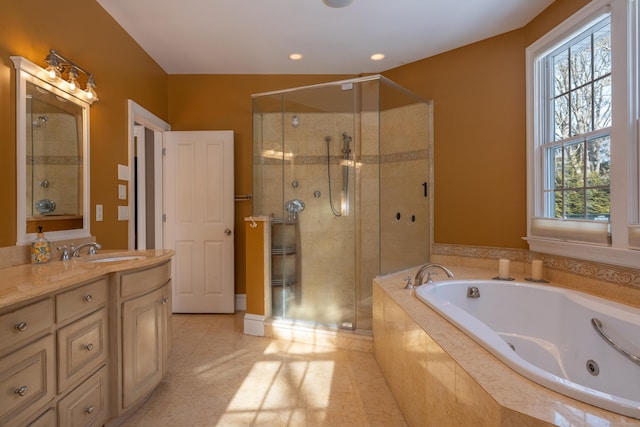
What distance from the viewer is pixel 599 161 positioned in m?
2.02

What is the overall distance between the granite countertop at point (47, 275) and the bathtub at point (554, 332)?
1599 millimetres

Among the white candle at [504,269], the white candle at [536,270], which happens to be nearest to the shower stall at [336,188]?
the white candle at [504,269]

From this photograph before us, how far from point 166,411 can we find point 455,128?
3.03 metres

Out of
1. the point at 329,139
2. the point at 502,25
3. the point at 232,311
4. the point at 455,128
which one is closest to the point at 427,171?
the point at 455,128

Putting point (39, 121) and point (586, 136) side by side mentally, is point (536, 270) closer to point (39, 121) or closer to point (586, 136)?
point (586, 136)

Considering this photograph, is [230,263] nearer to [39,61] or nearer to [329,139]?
[329,139]

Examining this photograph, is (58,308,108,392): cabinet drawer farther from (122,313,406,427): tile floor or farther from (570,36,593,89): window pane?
(570,36,593,89): window pane

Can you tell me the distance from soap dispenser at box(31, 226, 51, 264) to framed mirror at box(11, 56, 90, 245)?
54 millimetres

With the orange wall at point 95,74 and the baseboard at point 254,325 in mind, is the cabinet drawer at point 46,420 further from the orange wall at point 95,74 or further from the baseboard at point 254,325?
the baseboard at point 254,325

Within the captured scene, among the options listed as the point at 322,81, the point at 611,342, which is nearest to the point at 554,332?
the point at 611,342

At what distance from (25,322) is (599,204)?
290 cm

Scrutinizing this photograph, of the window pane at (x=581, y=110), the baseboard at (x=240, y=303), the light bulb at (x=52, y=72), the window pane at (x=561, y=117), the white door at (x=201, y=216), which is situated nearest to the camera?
the light bulb at (x=52, y=72)

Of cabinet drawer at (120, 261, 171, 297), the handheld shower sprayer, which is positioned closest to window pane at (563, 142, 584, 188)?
the handheld shower sprayer

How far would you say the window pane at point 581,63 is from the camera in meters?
A: 2.12
